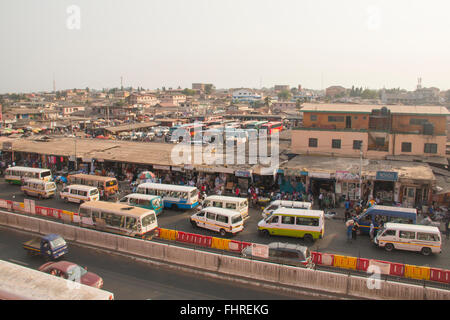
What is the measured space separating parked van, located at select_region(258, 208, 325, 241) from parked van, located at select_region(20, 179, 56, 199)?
16.4 meters

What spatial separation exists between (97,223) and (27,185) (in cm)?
1114

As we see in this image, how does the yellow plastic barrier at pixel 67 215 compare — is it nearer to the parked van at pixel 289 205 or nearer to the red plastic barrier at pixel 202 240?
the red plastic barrier at pixel 202 240

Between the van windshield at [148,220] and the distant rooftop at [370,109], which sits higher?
the distant rooftop at [370,109]

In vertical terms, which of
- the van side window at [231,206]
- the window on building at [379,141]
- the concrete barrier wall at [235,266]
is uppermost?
the window on building at [379,141]

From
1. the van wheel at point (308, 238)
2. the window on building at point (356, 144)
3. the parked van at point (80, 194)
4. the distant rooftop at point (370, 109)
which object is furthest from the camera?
the window on building at point (356, 144)

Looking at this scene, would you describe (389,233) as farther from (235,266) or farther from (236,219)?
(235,266)

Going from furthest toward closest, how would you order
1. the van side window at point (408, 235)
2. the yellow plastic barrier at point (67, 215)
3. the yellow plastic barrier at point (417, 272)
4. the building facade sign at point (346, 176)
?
the building facade sign at point (346, 176)
the yellow plastic barrier at point (67, 215)
the van side window at point (408, 235)
the yellow plastic barrier at point (417, 272)

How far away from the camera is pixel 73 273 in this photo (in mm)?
13000

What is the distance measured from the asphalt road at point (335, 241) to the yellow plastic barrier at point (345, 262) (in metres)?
1.31

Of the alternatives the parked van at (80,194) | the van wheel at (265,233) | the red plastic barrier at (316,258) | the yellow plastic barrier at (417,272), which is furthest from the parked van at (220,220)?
the parked van at (80,194)

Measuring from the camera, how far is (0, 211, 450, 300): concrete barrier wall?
11984mm

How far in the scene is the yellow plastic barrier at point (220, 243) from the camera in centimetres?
1625

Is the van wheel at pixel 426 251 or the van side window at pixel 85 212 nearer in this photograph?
the van wheel at pixel 426 251
